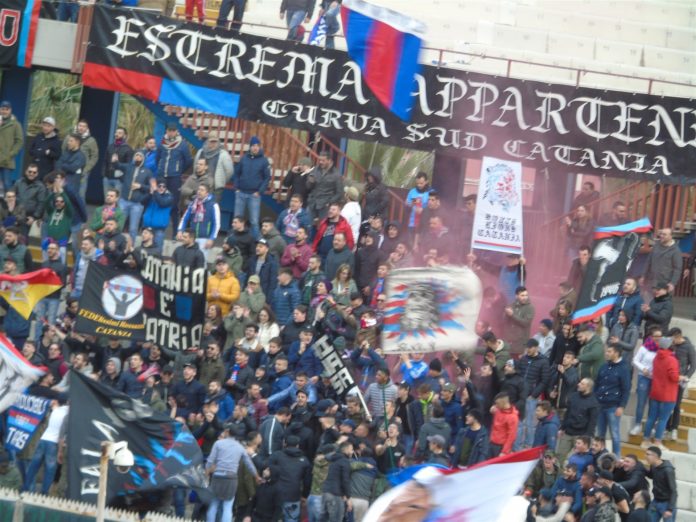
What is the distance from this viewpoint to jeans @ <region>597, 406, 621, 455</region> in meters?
20.6

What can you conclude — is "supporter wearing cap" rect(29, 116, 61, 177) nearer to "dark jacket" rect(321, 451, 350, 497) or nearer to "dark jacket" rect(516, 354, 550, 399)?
"dark jacket" rect(516, 354, 550, 399)

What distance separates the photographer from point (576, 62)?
29.8 meters

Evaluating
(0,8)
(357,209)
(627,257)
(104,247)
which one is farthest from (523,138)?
(0,8)

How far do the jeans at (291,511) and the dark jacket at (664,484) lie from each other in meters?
3.91

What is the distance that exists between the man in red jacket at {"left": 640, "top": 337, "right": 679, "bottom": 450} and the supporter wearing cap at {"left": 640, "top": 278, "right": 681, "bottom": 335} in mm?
538

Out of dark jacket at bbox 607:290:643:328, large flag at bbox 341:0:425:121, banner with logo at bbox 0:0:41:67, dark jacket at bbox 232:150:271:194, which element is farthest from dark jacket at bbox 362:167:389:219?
banner with logo at bbox 0:0:41:67

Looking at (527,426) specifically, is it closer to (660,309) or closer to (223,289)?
(660,309)

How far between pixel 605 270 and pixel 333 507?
4.29 m

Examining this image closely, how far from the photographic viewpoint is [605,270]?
20391 millimetres

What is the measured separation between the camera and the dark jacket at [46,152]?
25.5 meters

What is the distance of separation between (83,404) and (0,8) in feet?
35.4

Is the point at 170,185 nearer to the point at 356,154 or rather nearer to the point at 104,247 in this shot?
the point at 104,247

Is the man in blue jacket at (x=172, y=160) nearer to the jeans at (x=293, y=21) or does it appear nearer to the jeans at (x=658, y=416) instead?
the jeans at (x=293, y=21)

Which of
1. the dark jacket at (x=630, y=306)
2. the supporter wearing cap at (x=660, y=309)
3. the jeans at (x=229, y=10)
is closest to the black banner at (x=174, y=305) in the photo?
the dark jacket at (x=630, y=306)
